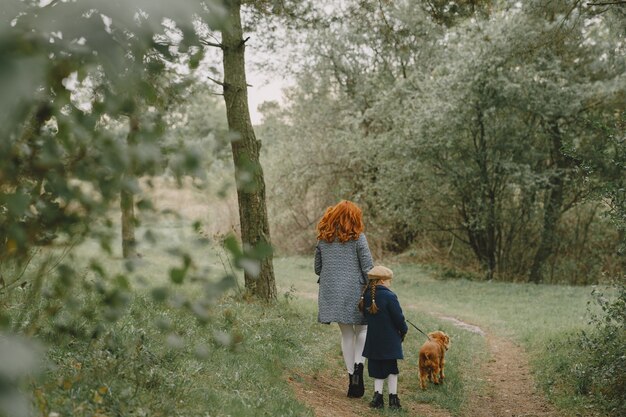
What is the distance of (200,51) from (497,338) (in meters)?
10.5

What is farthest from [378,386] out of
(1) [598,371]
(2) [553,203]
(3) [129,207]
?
(2) [553,203]

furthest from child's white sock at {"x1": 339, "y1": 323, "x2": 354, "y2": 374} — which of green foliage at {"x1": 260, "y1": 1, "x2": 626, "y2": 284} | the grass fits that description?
green foliage at {"x1": 260, "y1": 1, "x2": 626, "y2": 284}

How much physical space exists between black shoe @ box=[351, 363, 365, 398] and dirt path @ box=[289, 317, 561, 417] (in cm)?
9

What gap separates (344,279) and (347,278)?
0.11 ft

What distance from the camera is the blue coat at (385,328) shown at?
20.6ft

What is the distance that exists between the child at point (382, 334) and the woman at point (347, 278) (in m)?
0.24

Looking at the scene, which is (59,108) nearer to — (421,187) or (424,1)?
(424,1)

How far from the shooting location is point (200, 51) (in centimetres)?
203

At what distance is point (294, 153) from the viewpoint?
25578mm

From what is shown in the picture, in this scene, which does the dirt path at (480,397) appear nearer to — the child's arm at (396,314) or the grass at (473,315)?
the grass at (473,315)

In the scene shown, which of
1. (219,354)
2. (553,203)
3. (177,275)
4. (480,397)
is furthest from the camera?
(553,203)

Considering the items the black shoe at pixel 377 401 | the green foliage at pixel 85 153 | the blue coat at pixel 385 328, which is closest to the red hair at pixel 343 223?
the blue coat at pixel 385 328

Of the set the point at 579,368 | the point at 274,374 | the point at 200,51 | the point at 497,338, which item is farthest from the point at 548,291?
the point at 200,51

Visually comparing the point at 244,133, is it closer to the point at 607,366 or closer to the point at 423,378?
the point at 423,378
